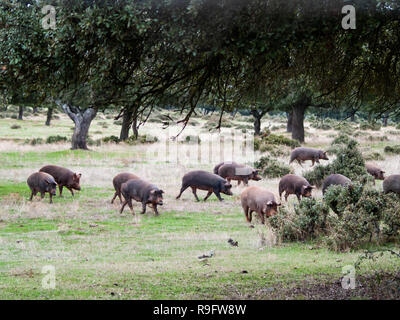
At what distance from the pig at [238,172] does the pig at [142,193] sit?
5.80 m

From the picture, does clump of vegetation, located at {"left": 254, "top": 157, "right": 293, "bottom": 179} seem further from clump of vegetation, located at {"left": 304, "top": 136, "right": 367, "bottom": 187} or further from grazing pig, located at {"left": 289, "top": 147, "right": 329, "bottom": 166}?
grazing pig, located at {"left": 289, "top": 147, "right": 329, "bottom": 166}

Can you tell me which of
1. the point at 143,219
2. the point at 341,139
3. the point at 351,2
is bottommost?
the point at 143,219

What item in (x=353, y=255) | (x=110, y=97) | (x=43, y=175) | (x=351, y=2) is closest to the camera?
(x=351, y=2)

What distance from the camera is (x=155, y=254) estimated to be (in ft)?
38.1

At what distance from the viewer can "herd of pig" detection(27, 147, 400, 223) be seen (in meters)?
15.0

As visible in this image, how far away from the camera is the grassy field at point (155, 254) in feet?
27.5

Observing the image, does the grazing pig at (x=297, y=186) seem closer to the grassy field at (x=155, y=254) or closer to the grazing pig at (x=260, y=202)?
the grassy field at (x=155, y=254)

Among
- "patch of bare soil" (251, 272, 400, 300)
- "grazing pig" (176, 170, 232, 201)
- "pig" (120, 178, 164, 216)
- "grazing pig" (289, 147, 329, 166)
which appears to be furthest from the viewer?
"grazing pig" (289, 147, 329, 166)

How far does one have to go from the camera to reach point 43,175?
18.7 meters

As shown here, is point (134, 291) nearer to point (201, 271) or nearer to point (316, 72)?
point (201, 271)

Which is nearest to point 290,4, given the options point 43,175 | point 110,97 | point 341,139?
point 110,97

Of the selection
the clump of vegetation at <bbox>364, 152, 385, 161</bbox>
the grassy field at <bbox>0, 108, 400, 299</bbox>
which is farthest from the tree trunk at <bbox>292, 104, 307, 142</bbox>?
the grassy field at <bbox>0, 108, 400, 299</bbox>
